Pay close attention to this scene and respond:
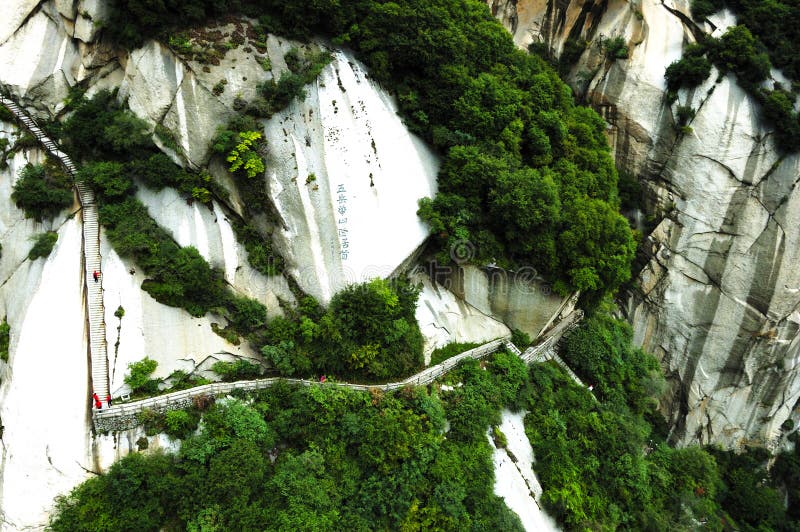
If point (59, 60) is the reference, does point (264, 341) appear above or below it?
below

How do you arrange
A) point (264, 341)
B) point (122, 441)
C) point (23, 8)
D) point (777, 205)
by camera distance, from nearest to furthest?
point (122, 441)
point (264, 341)
point (23, 8)
point (777, 205)

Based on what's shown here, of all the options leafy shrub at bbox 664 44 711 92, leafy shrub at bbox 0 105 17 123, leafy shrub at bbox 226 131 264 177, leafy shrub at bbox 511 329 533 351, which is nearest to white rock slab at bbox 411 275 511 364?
leafy shrub at bbox 511 329 533 351

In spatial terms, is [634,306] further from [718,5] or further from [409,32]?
[409,32]

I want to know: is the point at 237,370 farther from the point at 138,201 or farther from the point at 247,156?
the point at 247,156

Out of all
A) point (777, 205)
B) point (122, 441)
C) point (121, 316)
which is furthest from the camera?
point (777, 205)

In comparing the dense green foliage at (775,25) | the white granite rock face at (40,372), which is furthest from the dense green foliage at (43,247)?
the dense green foliage at (775,25)

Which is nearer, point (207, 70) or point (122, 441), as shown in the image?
point (122, 441)

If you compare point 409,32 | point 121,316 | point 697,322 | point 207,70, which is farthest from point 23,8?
point 697,322
